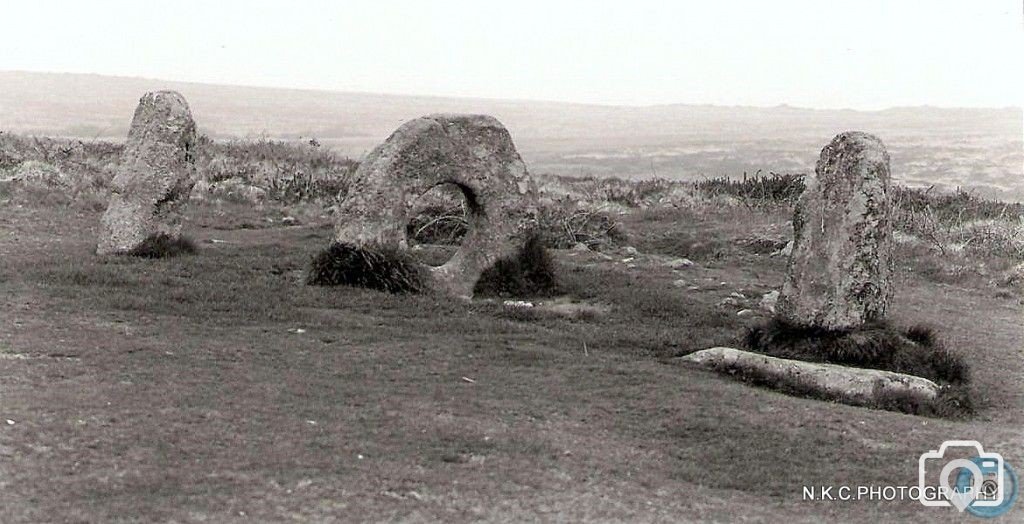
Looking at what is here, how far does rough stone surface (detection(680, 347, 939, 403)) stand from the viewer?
10.3 meters

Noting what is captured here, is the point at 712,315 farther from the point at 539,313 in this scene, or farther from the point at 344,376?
the point at 344,376

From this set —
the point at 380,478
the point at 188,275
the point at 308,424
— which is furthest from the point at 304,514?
the point at 188,275

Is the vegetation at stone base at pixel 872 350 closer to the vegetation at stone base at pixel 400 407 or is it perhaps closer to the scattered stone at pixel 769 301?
the vegetation at stone base at pixel 400 407

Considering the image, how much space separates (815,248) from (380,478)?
6.44m

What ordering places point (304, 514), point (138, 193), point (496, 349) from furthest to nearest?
point (138, 193) → point (496, 349) → point (304, 514)

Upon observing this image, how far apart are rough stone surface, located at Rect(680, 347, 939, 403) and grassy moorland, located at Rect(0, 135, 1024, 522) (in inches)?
16.0

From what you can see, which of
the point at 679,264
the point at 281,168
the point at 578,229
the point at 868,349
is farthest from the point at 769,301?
the point at 281,168

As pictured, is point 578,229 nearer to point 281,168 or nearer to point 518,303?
point 518,303

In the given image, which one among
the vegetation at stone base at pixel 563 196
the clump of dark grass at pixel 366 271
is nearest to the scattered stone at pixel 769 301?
the vegetation at stone base at pixel 563 196

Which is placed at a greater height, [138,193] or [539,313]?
[138,193]

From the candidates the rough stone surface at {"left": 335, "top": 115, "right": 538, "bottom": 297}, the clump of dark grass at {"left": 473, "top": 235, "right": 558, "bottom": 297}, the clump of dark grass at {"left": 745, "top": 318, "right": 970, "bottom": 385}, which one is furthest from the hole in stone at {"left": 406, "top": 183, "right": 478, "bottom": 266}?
the clump of dark grass at {"left": 745, "top": 318, "right": 970, "bottom": 385}

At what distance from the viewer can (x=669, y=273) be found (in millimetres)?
17531

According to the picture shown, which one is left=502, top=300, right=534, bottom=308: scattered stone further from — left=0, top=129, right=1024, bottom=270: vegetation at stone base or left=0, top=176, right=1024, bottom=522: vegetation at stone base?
left=0, top=129, right=1024, bottom=270: vegetation at stone base

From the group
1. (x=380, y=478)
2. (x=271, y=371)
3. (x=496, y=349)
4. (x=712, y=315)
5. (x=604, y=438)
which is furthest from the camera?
(x=712, y=315)
